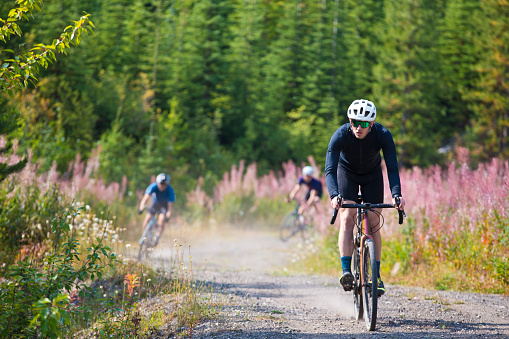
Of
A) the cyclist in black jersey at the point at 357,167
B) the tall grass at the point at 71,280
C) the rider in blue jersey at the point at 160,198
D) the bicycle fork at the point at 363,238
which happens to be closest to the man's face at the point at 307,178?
the rider in blue jersey at the point at 160,198

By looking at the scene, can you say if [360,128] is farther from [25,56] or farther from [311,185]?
[311,185]

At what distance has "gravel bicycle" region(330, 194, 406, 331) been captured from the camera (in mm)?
5098

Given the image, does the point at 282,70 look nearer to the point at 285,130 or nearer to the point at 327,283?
the point at 285,130

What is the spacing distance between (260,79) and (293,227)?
84.0 ft

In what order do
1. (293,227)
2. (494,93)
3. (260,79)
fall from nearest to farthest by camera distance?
(293,227), (494,93), (260,79)

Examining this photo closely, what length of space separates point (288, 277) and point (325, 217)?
107 inches

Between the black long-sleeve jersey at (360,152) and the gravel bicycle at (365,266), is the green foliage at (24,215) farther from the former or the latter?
the gravel bicycle at (365,266)

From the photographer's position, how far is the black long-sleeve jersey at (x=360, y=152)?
18.2 feet

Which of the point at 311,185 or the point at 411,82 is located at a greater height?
the point at 411,82

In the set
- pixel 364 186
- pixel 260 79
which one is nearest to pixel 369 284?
pixel 364 186

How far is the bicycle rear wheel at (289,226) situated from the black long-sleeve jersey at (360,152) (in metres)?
9.84

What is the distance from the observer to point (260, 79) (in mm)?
39562

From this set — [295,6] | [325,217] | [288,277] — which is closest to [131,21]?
[295,6]

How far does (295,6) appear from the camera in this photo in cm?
4094
